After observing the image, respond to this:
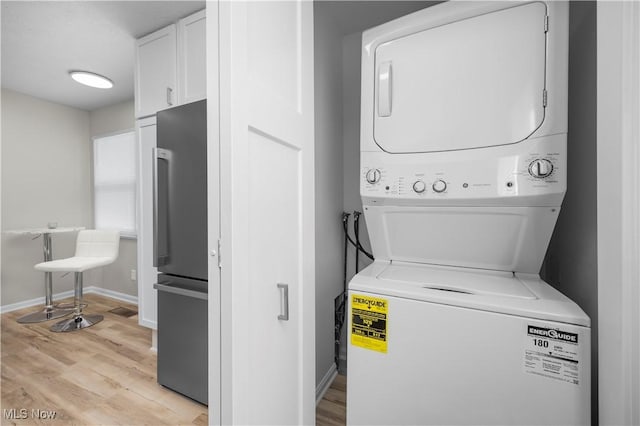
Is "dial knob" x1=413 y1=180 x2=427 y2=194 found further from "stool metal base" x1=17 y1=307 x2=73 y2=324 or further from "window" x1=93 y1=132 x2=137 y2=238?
"stool metal base" x1=17 y1=307 x2=73 y2=324

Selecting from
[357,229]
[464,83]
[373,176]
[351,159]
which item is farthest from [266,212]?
[351,159]

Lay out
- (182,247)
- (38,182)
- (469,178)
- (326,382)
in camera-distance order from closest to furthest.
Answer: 1. (38,182)
2. (182,247)
3. (469,178)
4. (326,382)

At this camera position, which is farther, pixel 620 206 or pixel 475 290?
pixel 475 290

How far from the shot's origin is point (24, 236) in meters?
0.54

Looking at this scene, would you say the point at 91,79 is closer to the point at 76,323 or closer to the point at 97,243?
the point at 97,243

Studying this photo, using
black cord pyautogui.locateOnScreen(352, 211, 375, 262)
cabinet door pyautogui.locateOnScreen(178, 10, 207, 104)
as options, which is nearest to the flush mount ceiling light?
cabinet door pyautogui.locateOnScreen(178, 10, 207, 104)

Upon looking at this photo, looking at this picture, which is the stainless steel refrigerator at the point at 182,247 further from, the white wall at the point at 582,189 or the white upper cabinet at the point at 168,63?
the white wall at the point at 582,189

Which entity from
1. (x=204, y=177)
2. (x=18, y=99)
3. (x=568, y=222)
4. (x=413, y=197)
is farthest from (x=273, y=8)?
(x=568, y=222)

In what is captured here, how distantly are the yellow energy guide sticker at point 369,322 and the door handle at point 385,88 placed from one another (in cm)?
86

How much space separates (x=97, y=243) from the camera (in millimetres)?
713

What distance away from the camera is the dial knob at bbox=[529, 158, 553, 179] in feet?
3.42

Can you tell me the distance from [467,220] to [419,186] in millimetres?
258

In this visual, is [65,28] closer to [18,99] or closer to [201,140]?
[18,99]

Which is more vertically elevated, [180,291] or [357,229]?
[357,229]
